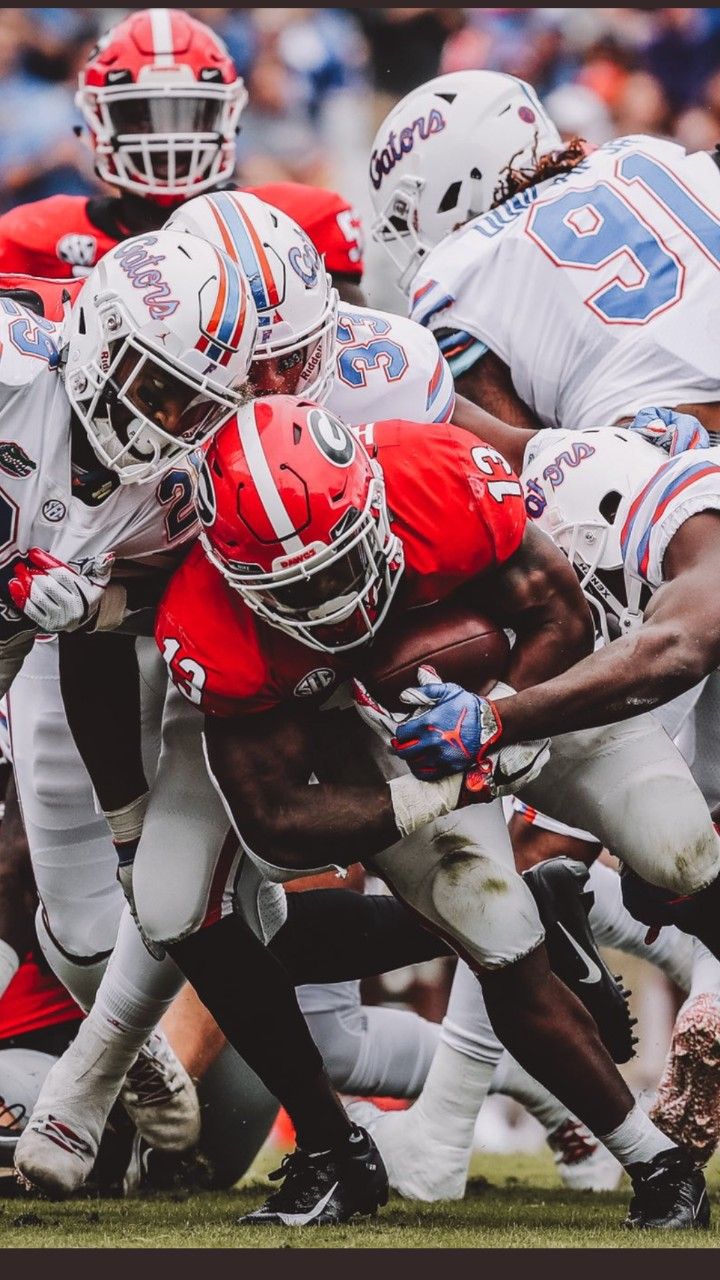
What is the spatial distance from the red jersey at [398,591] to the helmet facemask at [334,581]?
0.18ft

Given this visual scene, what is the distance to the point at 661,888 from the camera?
306cm

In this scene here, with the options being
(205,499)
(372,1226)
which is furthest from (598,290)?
(372,1226)

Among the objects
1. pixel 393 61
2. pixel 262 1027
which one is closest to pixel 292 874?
pixel 262 1027

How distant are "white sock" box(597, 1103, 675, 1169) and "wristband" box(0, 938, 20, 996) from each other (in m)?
1.26

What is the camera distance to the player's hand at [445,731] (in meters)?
2.70

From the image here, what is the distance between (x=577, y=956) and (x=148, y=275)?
1381 mm

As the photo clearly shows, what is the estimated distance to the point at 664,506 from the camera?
3.02 metres

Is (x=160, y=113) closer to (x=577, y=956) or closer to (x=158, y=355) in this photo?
(x=158, y=355)

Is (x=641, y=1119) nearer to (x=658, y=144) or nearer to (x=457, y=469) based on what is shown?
(x=457, y=469)

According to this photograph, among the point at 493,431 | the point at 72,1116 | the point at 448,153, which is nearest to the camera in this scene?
the point at 72,1116

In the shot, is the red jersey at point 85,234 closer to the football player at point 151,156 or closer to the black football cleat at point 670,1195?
the football player at point 151,156

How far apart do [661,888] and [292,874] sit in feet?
2.08

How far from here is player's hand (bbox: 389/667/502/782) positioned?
2.70 metres

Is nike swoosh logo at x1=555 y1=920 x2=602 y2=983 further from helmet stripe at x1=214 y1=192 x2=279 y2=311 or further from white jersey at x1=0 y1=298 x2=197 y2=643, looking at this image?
helmet stripe at x1=214 y1=192 x2=279 y2=311
